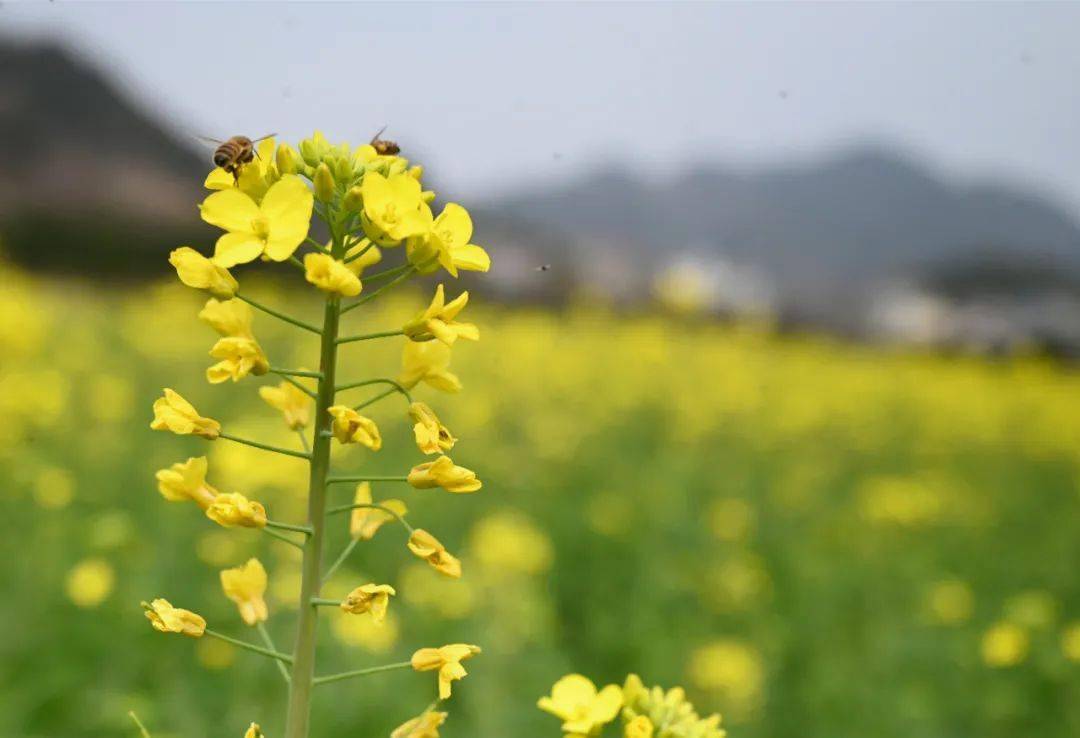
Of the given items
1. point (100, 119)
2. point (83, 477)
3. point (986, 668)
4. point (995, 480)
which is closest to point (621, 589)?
point (986, 668)

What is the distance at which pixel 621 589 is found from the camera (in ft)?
15.0

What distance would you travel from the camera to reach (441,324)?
1022mm

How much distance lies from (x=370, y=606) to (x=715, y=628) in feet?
11.6

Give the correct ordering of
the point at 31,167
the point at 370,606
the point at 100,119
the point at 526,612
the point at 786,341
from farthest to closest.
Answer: the point at 786,341 < the point at 100,119 < the point at 31,167 < the point at 526,612 < the point at 370,606

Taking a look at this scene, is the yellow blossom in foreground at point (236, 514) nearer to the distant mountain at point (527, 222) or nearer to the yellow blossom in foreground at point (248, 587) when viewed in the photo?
the yellow blossom in foreground at point (248, 587)

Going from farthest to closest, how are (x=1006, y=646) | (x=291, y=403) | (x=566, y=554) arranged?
(x=566, y=554)
(x=1006, y=646)
(x=291, y=403)

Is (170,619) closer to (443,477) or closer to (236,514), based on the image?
(236,514)

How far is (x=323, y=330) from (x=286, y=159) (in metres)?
0.19

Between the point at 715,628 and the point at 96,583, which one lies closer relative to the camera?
the point at 96,583

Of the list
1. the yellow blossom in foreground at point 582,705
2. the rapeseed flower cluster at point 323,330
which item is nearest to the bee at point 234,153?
the rapeseed flower cluster at point 323,330

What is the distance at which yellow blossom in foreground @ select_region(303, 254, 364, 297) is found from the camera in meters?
0.93

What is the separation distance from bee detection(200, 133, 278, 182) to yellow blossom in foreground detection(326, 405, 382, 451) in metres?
0.31

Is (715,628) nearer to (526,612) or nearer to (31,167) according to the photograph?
(526,612)

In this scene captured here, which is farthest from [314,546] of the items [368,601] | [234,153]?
[234,153]
